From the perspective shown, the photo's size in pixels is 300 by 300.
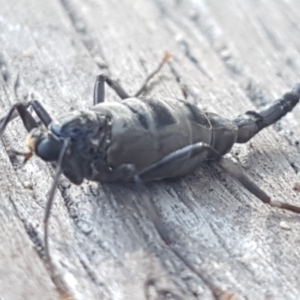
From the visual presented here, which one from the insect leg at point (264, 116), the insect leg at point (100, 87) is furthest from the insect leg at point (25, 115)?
the insect leg at point (264, 116)

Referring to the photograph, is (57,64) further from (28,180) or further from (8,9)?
(28,180)

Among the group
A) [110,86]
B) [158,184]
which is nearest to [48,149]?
[158,184]

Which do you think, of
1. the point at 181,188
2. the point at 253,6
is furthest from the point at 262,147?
the point at 253,6

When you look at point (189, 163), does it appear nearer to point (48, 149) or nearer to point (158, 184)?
point (158, 184)

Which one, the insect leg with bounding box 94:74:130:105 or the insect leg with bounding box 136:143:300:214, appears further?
the insect leg with bounding box 94:74:130:105

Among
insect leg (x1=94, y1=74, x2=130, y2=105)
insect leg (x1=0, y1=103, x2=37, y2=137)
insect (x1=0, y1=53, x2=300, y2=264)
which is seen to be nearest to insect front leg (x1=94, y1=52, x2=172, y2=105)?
Result: insect leg (x1=94, y1=74, x2=130, y2=105)

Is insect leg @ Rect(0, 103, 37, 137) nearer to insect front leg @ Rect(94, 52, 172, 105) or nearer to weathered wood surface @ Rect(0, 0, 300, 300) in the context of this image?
weathered wood surface @ Rect(0, 0, 300, 300)

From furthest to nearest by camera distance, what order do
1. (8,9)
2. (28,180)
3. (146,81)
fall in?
(8,9) → (146,81) → (28,180)
